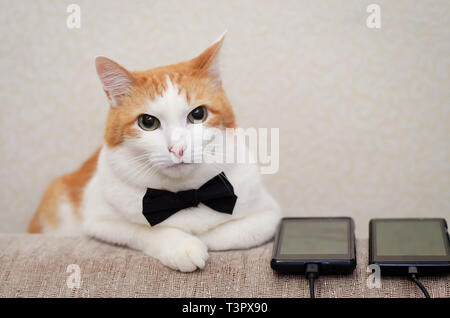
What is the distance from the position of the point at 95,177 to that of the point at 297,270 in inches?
20.7

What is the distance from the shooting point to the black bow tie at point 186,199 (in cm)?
100

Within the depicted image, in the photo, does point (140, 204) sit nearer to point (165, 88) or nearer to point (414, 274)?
point (165, 88)

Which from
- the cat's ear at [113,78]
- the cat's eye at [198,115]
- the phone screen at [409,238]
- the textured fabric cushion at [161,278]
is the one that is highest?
the cat's ear at [113,78]

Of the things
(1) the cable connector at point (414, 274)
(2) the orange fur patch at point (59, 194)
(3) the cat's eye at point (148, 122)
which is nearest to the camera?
(1) the cable connector at point (414, 274)

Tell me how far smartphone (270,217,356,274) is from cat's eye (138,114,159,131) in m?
0.33

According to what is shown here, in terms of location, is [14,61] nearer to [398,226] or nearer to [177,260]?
[177,260]

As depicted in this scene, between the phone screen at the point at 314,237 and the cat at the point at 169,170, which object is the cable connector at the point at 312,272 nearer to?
the phone screen at the point at 314,237

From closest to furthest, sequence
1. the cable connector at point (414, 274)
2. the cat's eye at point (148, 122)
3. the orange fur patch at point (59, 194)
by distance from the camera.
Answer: the cable connector at point (414, 274), the cat's eye at point (148, 122), the orange fur patch at point (59, 194)

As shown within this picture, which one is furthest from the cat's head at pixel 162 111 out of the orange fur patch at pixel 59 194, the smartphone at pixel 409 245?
the smartphone at pixel 409 245

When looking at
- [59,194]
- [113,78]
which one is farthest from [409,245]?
[59,194]

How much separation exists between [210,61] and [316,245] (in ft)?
1.36

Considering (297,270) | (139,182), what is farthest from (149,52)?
(297,270)

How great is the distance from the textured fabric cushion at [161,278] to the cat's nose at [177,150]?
0.72 ft

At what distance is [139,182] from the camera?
3.31 ft
